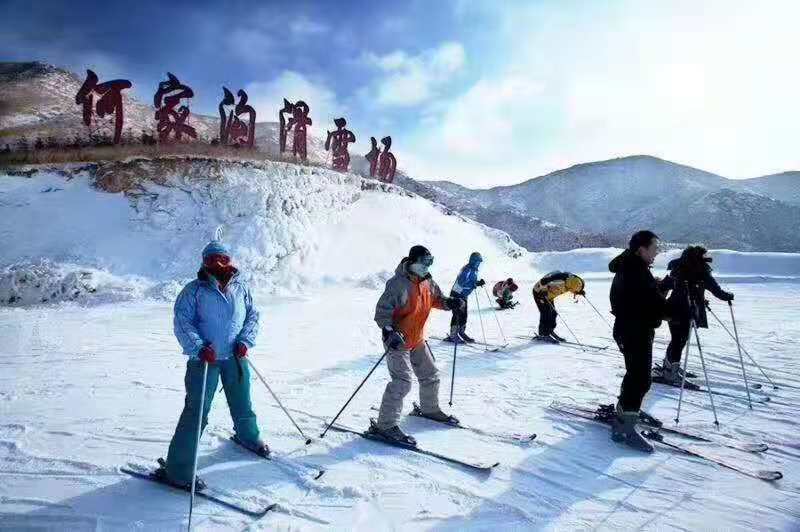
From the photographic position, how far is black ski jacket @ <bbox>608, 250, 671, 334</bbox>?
14.7ft

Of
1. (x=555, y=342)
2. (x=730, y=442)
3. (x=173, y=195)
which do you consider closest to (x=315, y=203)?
(x=173, y=195)

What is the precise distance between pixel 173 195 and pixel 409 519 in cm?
1760

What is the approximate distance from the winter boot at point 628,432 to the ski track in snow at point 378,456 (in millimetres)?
107

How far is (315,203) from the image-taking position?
20.2m

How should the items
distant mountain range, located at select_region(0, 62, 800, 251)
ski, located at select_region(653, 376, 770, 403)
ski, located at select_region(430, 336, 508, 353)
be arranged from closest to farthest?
ski, located at select_region(653, 376, 770, 403)
ski, located at select_region(430, 336, 508, 353)
distant mountain range, located at select_region(0, 62, 800, 251)

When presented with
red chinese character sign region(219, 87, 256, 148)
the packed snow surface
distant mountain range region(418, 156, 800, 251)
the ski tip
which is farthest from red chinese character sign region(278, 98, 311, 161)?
distant mountain range region(418, 156, 800, 251)

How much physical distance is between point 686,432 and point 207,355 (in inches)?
207

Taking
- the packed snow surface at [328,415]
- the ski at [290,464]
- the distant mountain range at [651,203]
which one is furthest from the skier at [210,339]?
the distant mountain range at [651,203]

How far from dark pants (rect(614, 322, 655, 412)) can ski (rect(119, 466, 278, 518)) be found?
3754 mm

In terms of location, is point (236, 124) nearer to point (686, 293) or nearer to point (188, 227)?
point (188, 227)

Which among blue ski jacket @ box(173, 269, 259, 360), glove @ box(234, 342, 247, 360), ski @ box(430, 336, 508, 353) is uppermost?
blue ski jacket @ box(173, 269, 259, 360)

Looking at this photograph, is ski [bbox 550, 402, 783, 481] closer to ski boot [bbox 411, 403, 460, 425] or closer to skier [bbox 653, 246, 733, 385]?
ski boot [bbox 411, 403, 460, 425]

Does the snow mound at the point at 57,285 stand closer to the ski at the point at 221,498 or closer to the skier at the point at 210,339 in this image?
the ski at the point at 221,498

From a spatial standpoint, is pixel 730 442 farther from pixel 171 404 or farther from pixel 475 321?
pixel 475 321
